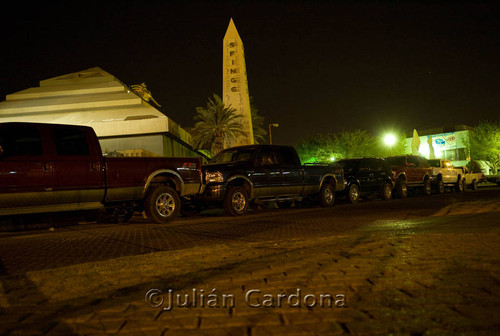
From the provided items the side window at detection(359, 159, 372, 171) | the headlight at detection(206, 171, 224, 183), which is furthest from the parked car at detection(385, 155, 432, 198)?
the headlight at detection(206, 171, 224, 183)

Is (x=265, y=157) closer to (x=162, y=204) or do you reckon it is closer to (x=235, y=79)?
(x=162, y=204)

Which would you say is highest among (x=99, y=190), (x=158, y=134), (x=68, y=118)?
(x=68, y=118)

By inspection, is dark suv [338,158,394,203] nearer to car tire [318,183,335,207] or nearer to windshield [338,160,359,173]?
windshield [338,160,359,173]

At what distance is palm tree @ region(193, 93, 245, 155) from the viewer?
32219 millimetres

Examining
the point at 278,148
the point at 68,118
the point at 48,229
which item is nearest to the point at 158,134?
the point at 68,118

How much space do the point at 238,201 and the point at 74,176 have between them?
4649 mm

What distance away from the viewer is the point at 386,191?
687 inches

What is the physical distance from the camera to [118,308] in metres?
3.26

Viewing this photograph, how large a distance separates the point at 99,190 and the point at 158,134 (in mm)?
18209

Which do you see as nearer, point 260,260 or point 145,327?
point 145,327

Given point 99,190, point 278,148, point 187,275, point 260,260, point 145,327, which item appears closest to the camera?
point 145,327

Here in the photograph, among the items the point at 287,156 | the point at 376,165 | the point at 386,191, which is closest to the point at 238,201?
the point at 287,156

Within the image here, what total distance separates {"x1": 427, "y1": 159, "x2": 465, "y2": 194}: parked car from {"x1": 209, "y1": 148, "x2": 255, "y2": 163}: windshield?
12.9 m

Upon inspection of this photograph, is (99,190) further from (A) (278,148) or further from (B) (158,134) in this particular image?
(B) (158,134)
